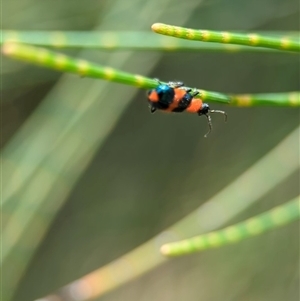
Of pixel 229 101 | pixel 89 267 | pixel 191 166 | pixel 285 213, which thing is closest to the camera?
pixel 229 101

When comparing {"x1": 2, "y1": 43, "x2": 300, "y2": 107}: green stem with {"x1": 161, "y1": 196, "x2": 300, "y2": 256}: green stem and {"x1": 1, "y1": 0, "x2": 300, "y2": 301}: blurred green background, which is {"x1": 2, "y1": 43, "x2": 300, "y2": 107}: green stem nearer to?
{"x1": 161, "y1": 196, "x2": 300, "y2": 256}: green stem

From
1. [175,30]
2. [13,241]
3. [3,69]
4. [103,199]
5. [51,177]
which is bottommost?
[175,30]

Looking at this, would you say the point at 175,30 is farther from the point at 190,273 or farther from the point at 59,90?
the point at 190,273

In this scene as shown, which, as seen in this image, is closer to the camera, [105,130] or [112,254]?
[105,130]

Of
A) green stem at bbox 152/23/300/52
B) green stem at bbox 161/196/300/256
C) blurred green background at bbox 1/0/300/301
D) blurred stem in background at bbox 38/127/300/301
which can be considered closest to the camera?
green stem at bbox 152/23/300/52

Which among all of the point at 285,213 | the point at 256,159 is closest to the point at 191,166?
the point at 256,159

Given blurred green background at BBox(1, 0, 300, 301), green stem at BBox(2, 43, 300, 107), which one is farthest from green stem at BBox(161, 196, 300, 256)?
blurred green background at BBox(1, 0, 300, 301)
